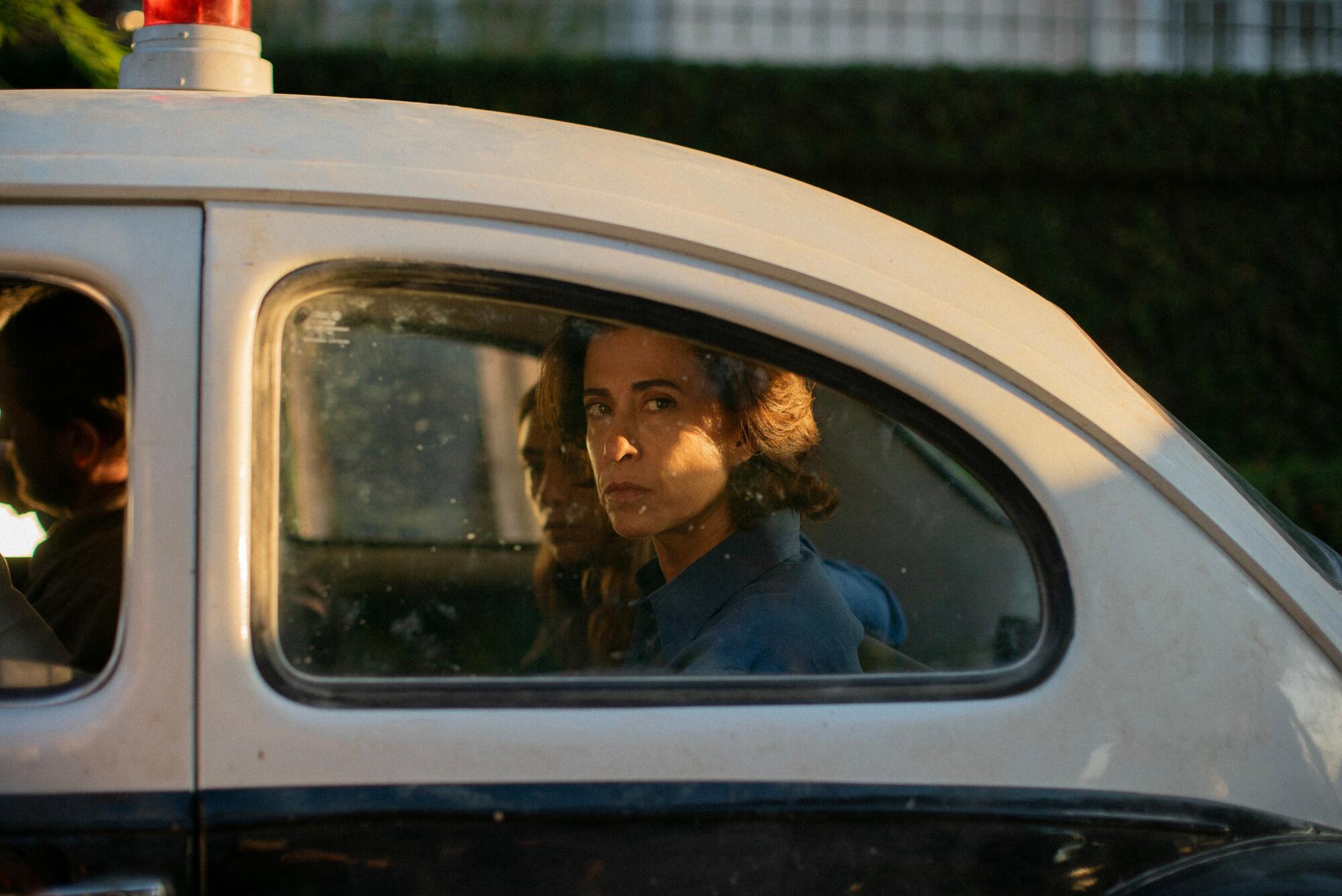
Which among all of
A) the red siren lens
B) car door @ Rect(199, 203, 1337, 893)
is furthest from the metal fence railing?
car door @ Rect(199, 203, 1337, 893)

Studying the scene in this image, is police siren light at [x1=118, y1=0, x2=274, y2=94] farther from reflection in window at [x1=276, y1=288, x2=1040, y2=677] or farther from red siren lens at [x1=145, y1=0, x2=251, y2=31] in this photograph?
reflection in window at [x1=276, y1=288, x2=1040, y2=677]

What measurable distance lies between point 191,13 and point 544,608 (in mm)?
1013

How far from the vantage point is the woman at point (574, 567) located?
144 centimetres

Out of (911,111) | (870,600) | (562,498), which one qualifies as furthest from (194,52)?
(911,111)

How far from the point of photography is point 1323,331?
7.60 m

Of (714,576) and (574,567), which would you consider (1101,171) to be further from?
(574,567)

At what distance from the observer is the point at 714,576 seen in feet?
5.34

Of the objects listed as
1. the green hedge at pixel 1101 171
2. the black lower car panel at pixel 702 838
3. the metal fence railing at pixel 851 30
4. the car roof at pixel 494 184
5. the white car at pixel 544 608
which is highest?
A: the metal fence railing at pixel 851 30

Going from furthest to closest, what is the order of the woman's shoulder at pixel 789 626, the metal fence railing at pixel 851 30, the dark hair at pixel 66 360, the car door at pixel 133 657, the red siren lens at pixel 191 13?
the metal fence railing at pixel 851 30, the red siren lens at pixel 191 13, the dark hair at pixel 66 360, the woman's shoulder at pixel 789 626, the car door at pixel 133 657

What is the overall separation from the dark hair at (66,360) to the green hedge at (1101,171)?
5.45 m

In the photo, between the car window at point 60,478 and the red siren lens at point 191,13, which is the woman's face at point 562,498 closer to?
the car window at point 60,478

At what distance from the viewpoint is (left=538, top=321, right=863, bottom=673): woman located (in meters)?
1.47

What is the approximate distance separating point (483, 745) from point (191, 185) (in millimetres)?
708

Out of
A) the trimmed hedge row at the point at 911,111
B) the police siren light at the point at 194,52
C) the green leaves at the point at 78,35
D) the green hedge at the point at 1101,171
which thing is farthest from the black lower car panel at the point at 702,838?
the green hedge at the point at 1101,171
